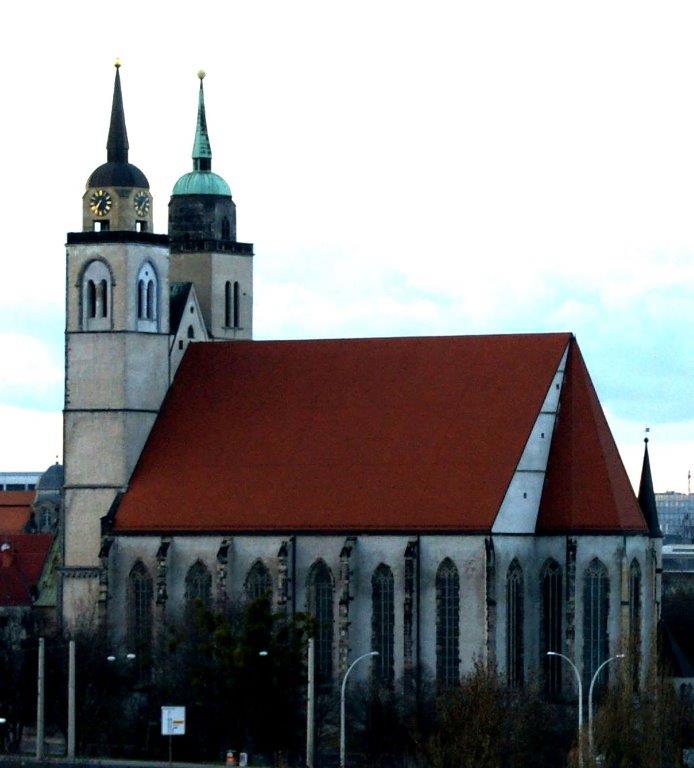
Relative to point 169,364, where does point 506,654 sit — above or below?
below

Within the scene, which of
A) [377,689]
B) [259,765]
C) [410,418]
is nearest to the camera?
[259,765]

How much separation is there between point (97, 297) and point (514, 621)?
885 inches

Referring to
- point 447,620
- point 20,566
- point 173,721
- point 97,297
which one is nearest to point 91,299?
point 97,297

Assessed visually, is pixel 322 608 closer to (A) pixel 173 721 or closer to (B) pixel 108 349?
(B) pixel 108 349

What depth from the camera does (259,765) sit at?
111m

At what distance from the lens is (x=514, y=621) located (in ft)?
401

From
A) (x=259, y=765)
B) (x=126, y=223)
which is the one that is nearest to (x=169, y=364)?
(x=126, y=223)

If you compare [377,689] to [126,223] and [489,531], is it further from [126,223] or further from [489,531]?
[126,223]

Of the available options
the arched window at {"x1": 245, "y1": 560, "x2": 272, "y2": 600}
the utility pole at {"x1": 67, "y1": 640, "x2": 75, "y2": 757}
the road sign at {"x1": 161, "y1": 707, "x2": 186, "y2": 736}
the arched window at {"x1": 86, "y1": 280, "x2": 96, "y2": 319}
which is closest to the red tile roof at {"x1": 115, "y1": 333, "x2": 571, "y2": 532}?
the arched window at {"x1": 245, "y1": 560, "x2": 272, "y2": 600}

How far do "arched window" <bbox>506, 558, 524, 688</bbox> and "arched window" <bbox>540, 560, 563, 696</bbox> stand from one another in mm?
990

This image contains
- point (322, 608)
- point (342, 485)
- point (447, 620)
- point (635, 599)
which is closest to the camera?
point (447, 620)

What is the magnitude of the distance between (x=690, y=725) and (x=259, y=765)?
17.2 metres

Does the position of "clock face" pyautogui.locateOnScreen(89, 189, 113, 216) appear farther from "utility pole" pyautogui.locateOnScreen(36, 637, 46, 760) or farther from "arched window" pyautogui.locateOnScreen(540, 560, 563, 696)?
"utility pole" pyautogui.locateOnScreen(36, 637, 46, 760)

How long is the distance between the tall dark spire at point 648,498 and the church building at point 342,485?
17 cm
